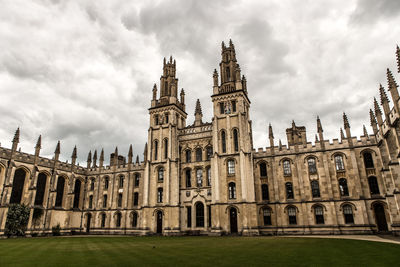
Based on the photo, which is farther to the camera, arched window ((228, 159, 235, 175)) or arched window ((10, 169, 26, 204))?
arched window ((10, 169, 26, 204))

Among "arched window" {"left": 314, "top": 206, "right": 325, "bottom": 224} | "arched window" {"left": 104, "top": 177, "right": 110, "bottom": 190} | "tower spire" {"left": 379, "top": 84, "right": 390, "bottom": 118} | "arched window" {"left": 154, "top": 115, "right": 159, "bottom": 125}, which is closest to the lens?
"tower spire" {"left": 379, "top": 84, "right": 390, "bottom": 118}

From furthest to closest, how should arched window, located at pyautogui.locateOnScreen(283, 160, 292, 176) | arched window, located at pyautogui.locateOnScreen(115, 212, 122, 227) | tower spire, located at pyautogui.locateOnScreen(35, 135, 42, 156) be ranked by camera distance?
arched window, located at pyautogui.locateOnScreen(115, 212, 122, 227) → tower spire, located at pyautogui.locateOnScreen(35, 135, 42, 156) → arched window, located at pyautogui.locateOnScreen(283, 160, 292, 176)


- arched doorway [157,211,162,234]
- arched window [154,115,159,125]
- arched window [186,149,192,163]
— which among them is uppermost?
arched window [154,115,159,125]

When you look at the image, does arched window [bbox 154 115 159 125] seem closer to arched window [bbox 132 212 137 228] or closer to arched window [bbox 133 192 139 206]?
arched window [bbox 133 192 139 206]

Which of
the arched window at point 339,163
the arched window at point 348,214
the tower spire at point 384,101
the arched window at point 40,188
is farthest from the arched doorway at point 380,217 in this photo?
the arched window at point 40,188

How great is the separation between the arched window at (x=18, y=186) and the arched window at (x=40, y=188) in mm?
2754

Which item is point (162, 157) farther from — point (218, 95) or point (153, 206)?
point (218, 95)

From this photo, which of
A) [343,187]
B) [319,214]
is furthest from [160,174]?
[343,187]

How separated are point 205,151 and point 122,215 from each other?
757 inches

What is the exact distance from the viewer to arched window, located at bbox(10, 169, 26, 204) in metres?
39.6

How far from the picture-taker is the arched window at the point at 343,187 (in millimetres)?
34766

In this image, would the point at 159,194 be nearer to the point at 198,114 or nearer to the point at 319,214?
the point at 198,114

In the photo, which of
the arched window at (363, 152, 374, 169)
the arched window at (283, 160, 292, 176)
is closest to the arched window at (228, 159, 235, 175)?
the arched window at (283, 160, 292, 176)

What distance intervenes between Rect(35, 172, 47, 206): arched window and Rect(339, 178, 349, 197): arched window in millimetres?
45174
